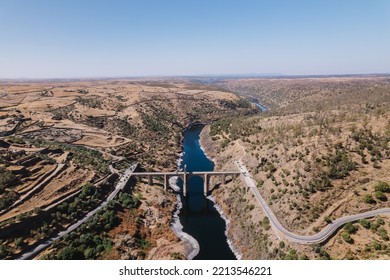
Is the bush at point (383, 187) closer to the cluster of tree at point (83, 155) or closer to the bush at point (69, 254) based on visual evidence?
the bush at point (69, 254)

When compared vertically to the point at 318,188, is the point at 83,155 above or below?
below

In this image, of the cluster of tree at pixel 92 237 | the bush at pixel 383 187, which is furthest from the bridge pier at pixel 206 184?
the bush at pixel 383 187

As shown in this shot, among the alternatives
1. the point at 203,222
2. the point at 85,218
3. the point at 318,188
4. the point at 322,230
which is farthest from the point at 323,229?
the point at 85,218

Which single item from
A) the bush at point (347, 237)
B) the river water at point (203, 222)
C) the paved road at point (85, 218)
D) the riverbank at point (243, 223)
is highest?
the bush at point (347, 237)

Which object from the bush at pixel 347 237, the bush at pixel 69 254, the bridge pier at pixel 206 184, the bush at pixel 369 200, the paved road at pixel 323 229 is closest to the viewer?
the bush at pixel 347 237

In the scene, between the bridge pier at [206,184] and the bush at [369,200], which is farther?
the bridge pier at [206,184]

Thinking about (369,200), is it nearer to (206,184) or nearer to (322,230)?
(322,230)

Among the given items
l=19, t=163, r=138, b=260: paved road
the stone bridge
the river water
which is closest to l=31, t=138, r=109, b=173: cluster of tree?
l=19, t=163, r=138, b=260: paved road

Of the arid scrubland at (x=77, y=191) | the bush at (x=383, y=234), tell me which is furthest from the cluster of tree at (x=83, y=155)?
the bush at (x=383, y=234)

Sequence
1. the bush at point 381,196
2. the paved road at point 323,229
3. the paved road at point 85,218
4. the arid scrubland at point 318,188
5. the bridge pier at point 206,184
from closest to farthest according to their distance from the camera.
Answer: the paved road at point 85,218 < the arid scrubland at point 318,188 < the paved road at point 323,229 < the bush at point 381,196 < the bridge pier at point 206,184

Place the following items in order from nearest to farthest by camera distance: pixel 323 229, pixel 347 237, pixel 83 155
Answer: pixel 347 237 < pixel 323 229 < pixel 83 155

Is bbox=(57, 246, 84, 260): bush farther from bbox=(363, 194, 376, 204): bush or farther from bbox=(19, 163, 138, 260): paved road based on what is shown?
bbox=(363, 194, 376, 204): bush

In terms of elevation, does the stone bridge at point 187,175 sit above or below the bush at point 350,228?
below
